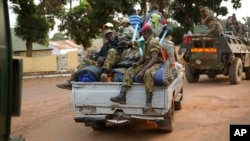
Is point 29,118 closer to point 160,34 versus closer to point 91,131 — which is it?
point 91,131

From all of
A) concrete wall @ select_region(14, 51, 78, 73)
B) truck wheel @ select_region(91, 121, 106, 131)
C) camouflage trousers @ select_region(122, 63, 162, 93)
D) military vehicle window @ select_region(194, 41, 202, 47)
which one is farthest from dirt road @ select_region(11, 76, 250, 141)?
concrete wall @ select_region(14, 51, 78, 73)

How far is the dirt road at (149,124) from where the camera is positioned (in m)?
6.80

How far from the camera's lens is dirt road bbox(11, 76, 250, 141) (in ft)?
22.3

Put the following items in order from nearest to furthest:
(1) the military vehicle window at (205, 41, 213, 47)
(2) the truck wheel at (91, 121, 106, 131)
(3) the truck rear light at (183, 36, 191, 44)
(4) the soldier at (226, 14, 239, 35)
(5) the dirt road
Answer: (5) the dirt road, (2) the truck wheel at (91, 121, 106, 131), (1) the military vehicle window at (205, 41, 213, 47), (3) the truck rear light at (183, 36, 191, 44), (4) the soldier at (226, 14, 239, 35)

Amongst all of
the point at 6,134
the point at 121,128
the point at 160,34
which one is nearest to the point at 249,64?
the point at 160,34

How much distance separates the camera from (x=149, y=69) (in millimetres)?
6113

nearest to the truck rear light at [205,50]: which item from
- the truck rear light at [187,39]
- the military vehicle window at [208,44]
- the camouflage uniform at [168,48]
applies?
the military vehicle window at [208,44]

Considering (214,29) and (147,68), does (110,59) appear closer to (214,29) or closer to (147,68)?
(147,68)

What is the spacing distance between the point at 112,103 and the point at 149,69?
31.1 inches

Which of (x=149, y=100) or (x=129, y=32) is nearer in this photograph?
(x=149, y=100)

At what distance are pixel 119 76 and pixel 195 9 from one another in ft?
63.1

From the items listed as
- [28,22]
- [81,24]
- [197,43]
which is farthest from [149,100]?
[81,24]

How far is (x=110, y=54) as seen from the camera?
22.4ft

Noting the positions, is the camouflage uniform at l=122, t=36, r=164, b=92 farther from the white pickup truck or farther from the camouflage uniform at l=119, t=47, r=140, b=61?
the camouflage uniform at l=119, t=47, r=140, b=61
